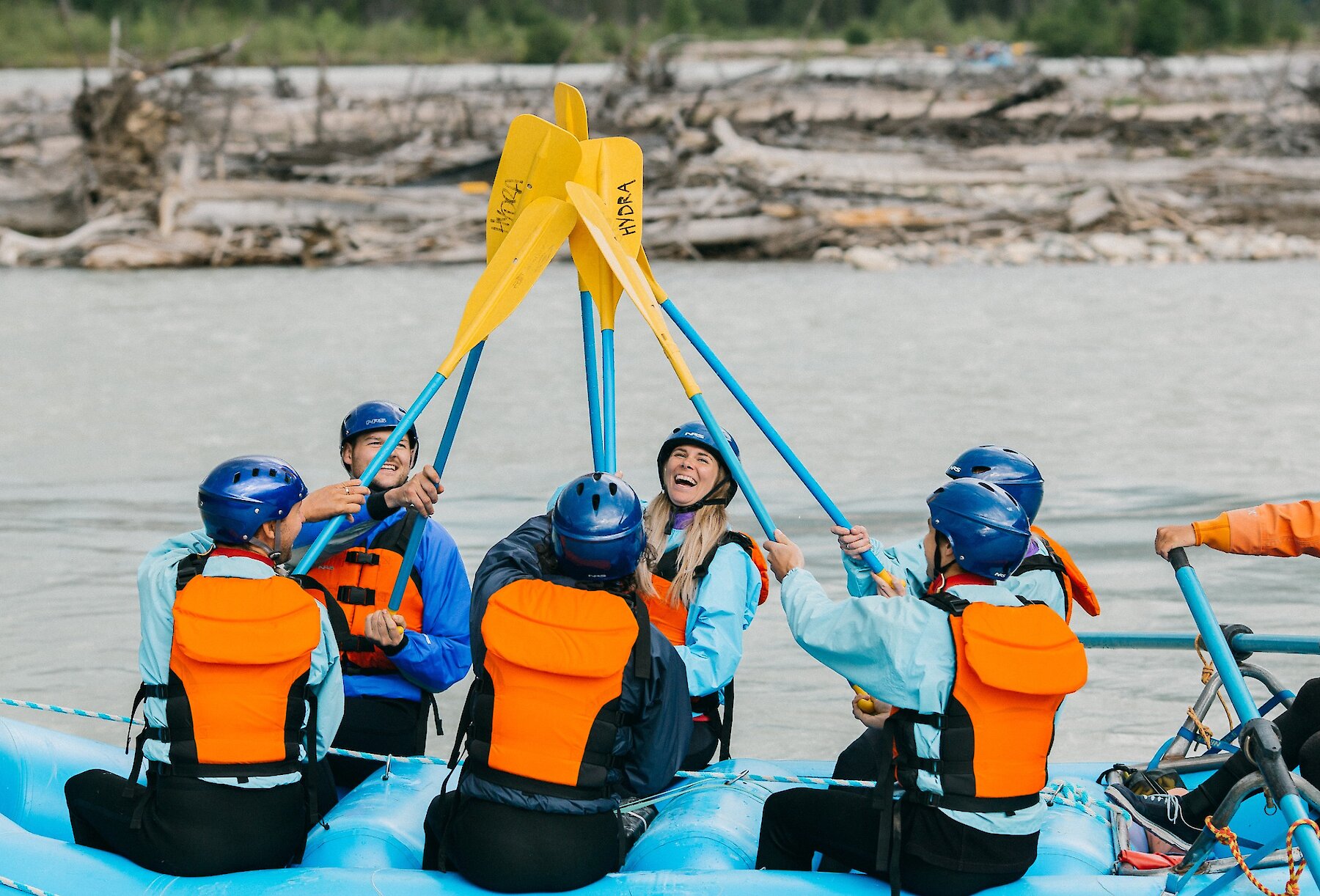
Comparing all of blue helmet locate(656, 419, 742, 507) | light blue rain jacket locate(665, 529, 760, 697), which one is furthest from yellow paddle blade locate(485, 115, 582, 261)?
light blue rain jacket locate(665, 529, 760, 697)

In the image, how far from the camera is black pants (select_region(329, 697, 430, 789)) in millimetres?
3615

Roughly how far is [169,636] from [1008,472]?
1.85 m

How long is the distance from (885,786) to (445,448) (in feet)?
4.79

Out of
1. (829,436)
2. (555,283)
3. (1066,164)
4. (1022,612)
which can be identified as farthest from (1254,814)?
(1066,164)

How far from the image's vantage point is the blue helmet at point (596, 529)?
108 inches

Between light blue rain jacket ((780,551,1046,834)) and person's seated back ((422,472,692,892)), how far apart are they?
1.03ft

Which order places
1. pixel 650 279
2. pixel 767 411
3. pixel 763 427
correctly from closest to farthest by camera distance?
pixel 763 427 < pixel 650 279 < pixel 767 411

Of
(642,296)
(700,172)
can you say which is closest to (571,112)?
(642,296)

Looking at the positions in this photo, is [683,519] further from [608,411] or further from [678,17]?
[678,17]

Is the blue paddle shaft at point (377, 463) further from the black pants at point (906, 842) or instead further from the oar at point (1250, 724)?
the oar at point (1250, 724)

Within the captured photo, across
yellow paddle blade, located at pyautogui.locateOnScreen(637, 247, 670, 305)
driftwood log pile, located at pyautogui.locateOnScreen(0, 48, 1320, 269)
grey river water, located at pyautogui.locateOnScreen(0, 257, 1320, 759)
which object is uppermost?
yellow paddle blade, located at pyautogui.locateOnScreen(637, 247, 670, 305)

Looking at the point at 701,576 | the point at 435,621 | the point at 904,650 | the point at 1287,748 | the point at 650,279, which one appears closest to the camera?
the point at 904,650

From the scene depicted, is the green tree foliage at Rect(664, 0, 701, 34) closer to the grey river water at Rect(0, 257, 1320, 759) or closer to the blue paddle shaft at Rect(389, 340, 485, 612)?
the grey river water at Rect(0, 257, 1320, 759)

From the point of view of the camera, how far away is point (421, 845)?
10.7 feet
